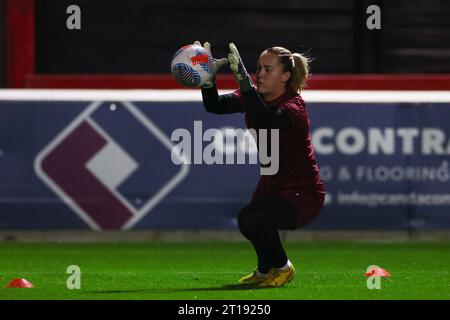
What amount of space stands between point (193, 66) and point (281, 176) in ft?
3.11

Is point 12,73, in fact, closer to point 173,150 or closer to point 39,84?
point 39,84

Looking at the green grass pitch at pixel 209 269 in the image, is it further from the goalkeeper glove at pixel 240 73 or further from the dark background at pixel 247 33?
the dark background at pixel 247 33

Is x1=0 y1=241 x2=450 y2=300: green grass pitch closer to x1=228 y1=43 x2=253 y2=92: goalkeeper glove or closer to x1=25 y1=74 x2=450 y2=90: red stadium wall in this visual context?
x1=228 y1=43 x2=253 y2=92: goalkeeper glove

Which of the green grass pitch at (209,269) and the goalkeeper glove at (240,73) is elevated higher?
the goalkeeper glove at (240,73)

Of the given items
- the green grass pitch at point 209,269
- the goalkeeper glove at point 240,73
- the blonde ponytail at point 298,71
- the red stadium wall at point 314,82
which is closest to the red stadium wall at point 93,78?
the red stadium wall at point 314,82

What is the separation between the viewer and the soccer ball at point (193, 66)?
27.5 ft

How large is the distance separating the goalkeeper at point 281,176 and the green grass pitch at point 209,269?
26 cm

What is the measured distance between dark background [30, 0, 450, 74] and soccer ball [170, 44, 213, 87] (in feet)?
23.4

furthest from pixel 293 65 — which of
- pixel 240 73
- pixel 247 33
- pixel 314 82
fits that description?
pixel 247 33

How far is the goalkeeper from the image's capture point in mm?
8414

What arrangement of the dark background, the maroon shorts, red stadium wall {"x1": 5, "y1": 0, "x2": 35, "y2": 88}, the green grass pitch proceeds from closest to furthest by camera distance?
the green grass pitch
the maroon shorts
red stadium wall {"x1": 5, "y1": 0, "x2": 35, "y2": 88}
the dark background

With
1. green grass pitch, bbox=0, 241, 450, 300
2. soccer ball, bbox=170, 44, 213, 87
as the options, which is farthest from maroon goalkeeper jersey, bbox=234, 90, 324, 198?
green grass pitch, bbox=0, 241, 450, 300

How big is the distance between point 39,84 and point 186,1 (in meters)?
2.13

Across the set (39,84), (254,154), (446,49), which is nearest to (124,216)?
(254,154)
